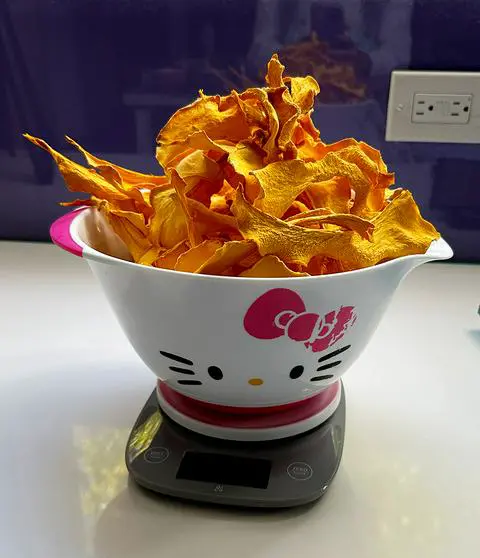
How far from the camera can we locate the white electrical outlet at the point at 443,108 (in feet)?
2.68

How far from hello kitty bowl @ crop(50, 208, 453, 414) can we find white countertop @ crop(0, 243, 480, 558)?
8cm

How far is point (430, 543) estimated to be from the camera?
1.31 ft

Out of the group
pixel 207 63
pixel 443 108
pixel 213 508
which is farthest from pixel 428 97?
pixel 213 508

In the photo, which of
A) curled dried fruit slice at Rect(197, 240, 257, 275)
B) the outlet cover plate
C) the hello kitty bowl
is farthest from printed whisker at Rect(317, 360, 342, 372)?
the outlet cover plate

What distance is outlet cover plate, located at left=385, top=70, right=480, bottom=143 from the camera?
32.0 inches

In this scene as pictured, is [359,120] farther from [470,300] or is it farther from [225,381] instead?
[225,381]

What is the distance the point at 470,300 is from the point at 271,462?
0.44m

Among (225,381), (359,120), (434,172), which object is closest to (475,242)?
(434,172)

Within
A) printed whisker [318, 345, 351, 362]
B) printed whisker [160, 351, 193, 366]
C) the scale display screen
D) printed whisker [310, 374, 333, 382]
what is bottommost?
the scale display screen

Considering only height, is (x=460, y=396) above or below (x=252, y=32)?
below

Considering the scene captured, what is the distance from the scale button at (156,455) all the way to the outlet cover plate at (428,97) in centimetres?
57

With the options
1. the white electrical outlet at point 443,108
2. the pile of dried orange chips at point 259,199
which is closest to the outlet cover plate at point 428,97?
the white electrical outlet at point 443,108

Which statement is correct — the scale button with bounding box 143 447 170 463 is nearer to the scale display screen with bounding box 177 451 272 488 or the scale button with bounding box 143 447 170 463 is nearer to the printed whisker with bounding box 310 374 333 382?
the scale display screen with bounding box 177 451 272 488

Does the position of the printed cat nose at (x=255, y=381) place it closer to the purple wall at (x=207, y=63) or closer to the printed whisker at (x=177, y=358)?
the printed whisker at (x=177, y=358)
